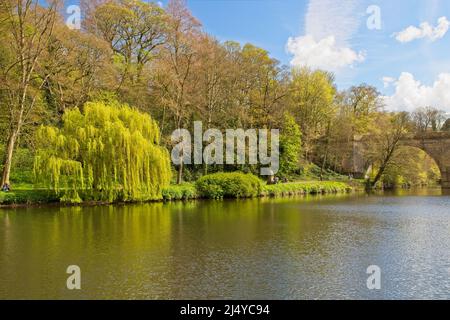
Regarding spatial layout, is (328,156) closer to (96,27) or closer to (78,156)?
(96,27)

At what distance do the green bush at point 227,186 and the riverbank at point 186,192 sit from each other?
52 cm

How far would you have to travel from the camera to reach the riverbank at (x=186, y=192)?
901 inches

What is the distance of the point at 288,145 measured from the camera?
3944cm

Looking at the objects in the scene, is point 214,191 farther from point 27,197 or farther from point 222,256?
point 222,256

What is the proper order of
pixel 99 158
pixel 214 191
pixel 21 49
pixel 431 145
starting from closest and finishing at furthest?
pixel 99 158
pixel 21 49
pixel 214 191
pixel 431 145

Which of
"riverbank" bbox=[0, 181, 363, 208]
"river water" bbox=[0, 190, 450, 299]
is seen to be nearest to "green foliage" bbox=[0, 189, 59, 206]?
"riverbank" bbox=[0, 181, 363, 208]

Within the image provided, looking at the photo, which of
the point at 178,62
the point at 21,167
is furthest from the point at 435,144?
the point at 21,167

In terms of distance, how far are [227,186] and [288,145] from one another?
425 inches

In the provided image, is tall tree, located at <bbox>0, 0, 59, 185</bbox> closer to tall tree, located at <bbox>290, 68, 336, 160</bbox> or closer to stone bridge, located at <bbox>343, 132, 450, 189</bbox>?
tall tree, located at <bbox>290, 68, 336, 160</bbox>

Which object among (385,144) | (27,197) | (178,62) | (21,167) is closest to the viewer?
(27,197)

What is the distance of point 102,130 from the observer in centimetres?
2441

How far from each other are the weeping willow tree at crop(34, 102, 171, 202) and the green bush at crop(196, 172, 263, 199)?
481 centimetres

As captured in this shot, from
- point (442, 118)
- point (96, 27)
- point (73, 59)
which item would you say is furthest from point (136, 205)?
point (442, 118)

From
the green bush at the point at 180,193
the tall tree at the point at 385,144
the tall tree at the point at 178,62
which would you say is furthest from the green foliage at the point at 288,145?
the green bush at the point at 180,193
